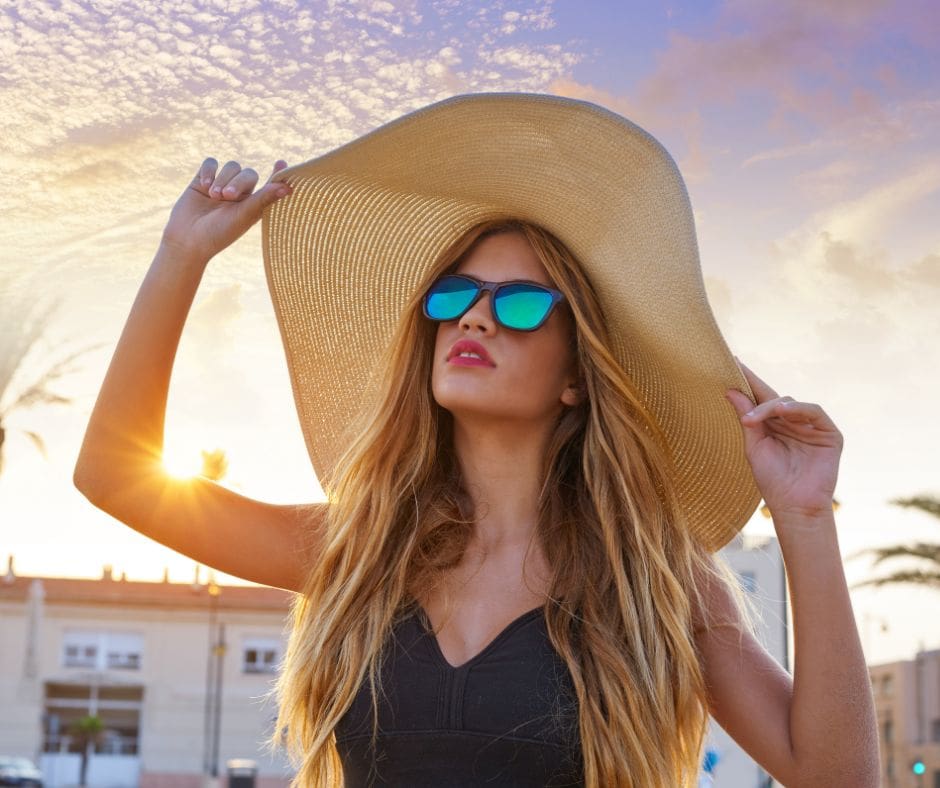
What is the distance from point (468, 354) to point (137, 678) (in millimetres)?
37830

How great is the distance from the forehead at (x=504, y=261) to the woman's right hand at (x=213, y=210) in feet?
1.80

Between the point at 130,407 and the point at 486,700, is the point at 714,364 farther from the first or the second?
the point at 130,407

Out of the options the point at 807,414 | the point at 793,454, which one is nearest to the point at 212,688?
the point at 793,454

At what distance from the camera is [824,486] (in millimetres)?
2664

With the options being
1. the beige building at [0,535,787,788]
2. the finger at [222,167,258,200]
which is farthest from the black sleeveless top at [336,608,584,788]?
the beige building at [0,535,787,788]

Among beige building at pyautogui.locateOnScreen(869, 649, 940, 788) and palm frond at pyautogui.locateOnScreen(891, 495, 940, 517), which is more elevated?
palm frond at pyautogui.locateOnScreen(891, 495, 940, 517)

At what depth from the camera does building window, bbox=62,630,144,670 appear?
3875 centimetres

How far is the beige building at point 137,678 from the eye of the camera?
37844mm

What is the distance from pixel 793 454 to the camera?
2748 millimetres

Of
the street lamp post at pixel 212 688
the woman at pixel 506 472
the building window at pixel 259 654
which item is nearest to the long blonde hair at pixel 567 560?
the woman at pixel 506 472

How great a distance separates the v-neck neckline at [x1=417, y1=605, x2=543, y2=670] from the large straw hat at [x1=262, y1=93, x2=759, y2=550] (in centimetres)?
66

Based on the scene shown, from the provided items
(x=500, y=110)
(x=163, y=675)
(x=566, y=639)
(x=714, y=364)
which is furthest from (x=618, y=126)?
(x=163, y=675)

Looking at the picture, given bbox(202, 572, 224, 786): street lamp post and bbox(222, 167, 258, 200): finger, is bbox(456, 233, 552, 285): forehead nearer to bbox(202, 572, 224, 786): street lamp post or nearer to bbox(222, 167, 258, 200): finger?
bbox(222, 167, 258, 200): finger

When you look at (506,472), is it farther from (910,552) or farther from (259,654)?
(259,654)
